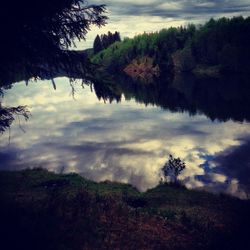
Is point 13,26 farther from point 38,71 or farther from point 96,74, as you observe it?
point 96,74

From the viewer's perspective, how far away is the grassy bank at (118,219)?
35.5 feet

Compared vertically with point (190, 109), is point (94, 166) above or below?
above

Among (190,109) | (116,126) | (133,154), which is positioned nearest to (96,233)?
(133,154)

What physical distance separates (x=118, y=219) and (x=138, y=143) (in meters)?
19.6

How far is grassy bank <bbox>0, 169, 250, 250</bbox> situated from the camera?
10820 mm

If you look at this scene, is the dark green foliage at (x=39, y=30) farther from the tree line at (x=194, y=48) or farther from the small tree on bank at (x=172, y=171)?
the tree line at (x=194, y=48)

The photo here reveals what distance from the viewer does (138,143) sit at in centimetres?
3234

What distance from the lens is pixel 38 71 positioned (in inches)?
513

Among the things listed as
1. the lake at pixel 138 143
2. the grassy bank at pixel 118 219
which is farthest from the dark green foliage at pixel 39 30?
the grassy bank at pixel 118 219

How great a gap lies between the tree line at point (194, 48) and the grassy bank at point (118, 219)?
345ft

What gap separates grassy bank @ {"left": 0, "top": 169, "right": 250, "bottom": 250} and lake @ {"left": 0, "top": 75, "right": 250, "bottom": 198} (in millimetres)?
3103

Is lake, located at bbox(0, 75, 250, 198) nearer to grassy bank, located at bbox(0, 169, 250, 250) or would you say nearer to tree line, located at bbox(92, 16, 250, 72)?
grassy bank, located at bbox(0, 169, 250, 250)

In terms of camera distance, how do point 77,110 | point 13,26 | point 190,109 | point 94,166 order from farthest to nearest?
point 77,110, point 190,109, point 94,166, point 13,26

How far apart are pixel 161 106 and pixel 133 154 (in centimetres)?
3133
